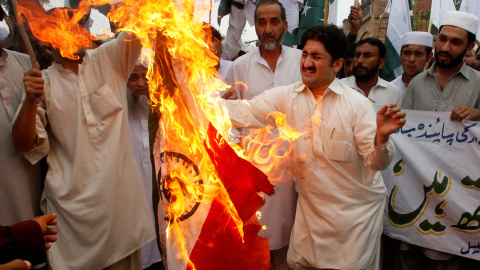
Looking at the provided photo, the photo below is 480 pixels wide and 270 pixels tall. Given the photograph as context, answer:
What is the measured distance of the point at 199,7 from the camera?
377 centimetres

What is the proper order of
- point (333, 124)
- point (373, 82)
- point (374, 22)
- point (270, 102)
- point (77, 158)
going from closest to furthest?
point (77, 158)
point (333, 124)
point (270, 102)
point (373, 82)
point (374, 22)

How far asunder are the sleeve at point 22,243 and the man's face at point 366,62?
4.37m

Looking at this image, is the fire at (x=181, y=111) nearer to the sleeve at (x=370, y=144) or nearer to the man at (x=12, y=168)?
the sleeve at (x=370, y=144)

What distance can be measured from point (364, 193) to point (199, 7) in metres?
2.24

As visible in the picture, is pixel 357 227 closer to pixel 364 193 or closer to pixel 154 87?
pixel 364 193

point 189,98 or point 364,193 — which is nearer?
point 189,98

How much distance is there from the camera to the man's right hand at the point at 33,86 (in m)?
3.30

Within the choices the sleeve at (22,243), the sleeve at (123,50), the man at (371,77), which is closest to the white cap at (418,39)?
the man at (371,77)

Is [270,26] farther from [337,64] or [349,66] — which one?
[349,66]

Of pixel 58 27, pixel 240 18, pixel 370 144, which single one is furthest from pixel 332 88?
pixel 240 18

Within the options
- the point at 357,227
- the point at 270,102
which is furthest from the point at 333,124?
the point at 357,227

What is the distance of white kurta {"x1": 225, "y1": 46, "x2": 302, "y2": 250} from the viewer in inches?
183

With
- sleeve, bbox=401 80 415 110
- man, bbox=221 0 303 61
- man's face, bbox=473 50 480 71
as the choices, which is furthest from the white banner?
man, bbox=221 0 303 61

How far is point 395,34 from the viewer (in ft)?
23.5
